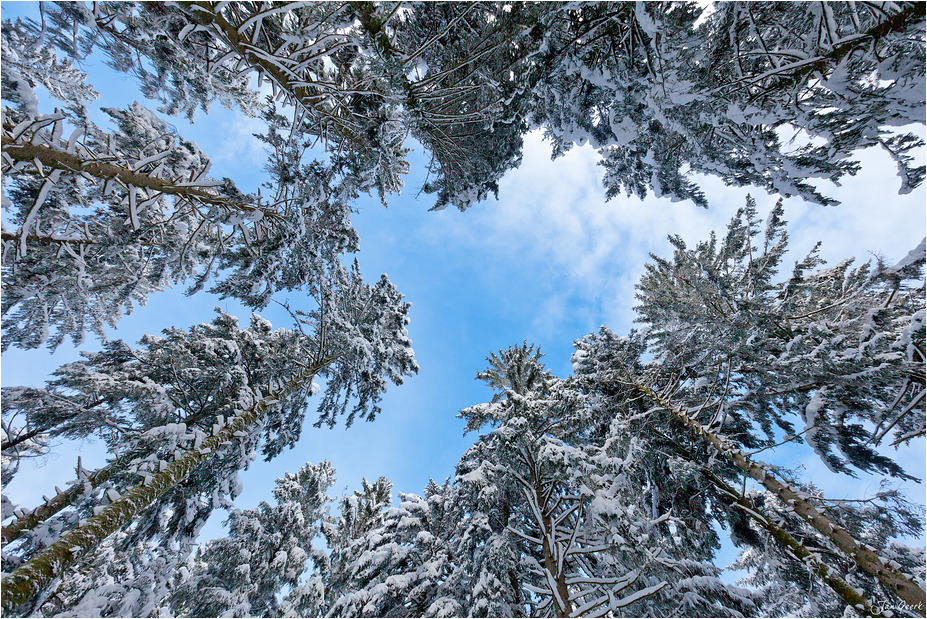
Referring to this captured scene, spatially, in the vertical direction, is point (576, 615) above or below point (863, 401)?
below

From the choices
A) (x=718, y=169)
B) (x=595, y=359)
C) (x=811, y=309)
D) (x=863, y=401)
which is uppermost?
(x=718, y=169)

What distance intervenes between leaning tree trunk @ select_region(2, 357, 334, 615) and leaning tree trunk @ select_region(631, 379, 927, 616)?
935cm

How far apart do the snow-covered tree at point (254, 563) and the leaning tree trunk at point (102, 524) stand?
115 inches

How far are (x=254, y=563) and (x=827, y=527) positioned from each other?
1222 centimetres

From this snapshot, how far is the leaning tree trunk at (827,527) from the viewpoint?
12.6 ft

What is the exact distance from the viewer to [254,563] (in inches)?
329

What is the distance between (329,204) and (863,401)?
35.0 ft

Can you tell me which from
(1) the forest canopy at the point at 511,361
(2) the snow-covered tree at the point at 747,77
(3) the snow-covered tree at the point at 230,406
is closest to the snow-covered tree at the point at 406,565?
(1) the forest canopy at the point at 511,361

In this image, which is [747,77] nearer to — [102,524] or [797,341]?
[797,341]

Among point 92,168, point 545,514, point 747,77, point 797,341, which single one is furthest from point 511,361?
point 92,168

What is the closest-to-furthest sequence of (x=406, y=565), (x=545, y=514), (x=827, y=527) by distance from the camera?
(x=827, y=527) < (x=545, y=514) < (x=406, y=565)

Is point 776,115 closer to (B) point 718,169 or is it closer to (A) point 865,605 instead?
(B) point 718,169

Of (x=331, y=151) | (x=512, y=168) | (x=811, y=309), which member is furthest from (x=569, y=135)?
(x=811, y=309)

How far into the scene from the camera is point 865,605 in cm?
414
